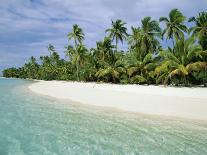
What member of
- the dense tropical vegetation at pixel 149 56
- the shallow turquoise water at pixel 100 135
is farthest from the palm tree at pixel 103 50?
the shallow turquoise water at pixel 100 135

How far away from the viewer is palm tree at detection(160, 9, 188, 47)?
35.2 meters

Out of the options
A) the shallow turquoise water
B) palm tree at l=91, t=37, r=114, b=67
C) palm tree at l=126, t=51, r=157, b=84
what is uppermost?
palm tree at l=91, t=37, r=114, b=67

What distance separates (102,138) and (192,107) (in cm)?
674

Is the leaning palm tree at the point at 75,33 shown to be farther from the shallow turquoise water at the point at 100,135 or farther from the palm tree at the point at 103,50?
the shallow turquoise water at the point at 100,135

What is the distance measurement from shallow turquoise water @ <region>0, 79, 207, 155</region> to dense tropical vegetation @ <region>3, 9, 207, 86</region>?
14416 mm

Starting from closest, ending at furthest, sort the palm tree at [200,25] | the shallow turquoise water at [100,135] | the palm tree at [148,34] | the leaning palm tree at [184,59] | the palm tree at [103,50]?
the shallow turquoise water at [100,135], the leaning palm tree at [184,59], the palm tree at [200,25], the palm tree at [148,34], the palm tree at [103,50]

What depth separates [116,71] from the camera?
128 feet

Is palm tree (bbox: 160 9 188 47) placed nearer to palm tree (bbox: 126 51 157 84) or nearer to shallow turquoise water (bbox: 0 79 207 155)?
palm tree (bbox: 126 51 157 84)

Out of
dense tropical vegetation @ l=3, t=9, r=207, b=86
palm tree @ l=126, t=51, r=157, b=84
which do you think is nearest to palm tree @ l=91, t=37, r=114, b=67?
dense tropical vegetation @ l=3, t=9, r=207, b=86

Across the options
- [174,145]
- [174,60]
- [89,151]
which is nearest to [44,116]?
[89,151]

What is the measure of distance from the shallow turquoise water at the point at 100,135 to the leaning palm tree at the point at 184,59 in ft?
44.0

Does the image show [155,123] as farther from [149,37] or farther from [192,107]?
[149,37]

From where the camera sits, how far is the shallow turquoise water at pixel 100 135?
7.91 m

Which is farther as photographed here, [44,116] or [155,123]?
[44,116]
